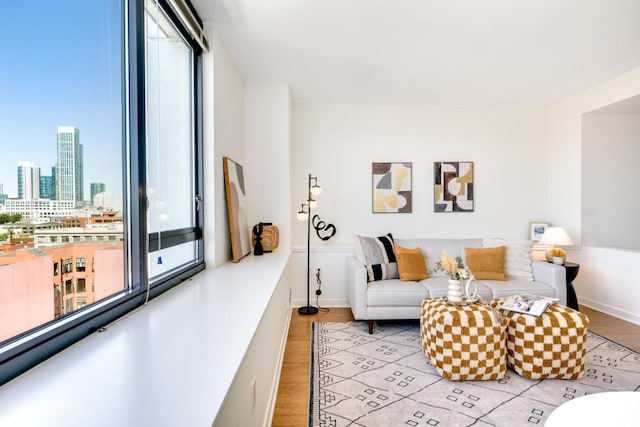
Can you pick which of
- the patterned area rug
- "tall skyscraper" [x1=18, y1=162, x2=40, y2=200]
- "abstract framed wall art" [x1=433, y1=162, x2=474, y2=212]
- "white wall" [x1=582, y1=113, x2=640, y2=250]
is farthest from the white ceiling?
the patterned area rug

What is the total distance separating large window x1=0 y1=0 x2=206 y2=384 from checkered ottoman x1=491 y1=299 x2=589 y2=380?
237 centimetres

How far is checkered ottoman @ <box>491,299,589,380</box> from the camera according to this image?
88.5 inches

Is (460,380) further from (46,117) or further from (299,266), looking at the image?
(46,117)

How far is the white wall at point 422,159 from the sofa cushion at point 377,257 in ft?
2.06

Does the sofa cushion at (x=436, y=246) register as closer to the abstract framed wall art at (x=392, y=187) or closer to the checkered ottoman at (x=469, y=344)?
the abstract framed wall art at (x=392, y=187)

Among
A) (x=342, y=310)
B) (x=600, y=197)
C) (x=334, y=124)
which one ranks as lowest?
(x=342, y=310)

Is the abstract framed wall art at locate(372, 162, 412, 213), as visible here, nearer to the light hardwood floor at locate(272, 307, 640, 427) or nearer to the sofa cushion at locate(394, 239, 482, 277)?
the sofa cushion at locate(394, 239, 482, 277)

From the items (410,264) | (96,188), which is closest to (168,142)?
(96,188)

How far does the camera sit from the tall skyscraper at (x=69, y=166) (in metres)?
1.17

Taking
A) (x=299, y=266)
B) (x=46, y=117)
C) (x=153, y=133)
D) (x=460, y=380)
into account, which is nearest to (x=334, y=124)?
(x=299, y=266)

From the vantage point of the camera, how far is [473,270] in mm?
3494

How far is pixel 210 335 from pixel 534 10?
9.26 ft

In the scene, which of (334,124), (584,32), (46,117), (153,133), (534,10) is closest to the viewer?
(46,117)

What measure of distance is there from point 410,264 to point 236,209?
1855 mm
